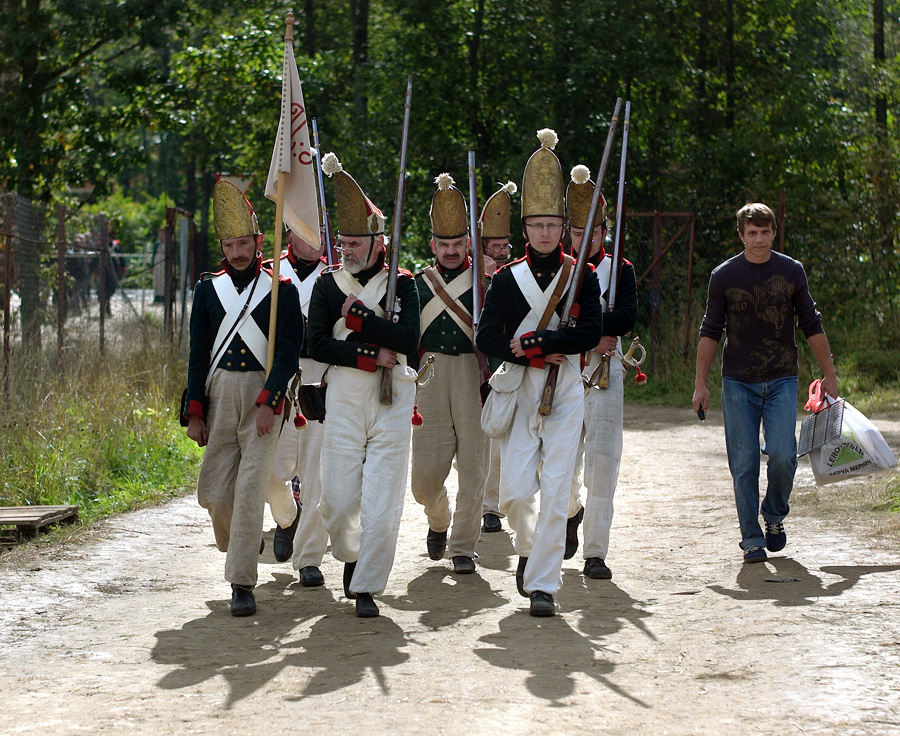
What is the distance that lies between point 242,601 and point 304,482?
1105mm

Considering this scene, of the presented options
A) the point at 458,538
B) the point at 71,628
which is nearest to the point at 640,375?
the point at 458,538

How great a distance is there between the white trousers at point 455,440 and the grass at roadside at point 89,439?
8.88ft

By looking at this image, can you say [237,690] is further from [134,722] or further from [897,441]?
[897,441]

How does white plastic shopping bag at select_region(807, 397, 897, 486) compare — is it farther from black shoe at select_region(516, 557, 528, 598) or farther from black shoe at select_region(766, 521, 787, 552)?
black shoe at select_region(516, 557, 528, 598)

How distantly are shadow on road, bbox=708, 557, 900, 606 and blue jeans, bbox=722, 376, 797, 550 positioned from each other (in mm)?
238

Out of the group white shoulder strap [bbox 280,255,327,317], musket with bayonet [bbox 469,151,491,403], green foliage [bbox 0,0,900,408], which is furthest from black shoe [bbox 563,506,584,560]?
green foliage [bbox 0,0,900,408]

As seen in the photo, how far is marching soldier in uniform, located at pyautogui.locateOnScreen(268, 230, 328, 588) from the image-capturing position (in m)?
7.15

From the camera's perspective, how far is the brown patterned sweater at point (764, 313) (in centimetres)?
733

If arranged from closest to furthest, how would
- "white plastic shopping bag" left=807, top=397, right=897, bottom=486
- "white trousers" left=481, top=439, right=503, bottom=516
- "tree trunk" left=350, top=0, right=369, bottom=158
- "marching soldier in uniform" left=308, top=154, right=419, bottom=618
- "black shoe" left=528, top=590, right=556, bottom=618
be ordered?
"black shoe" left=528, top=590, right=556, bottom=618, "marching soldier in uniform" left=308, top=154, right=419, bottom=618, "white plastic shopping bag" left=807, top=397, right=897, bottom=486, "white trousers" left=481, top=439, right=503, bottom=516, "tree trunk" left=350, top=0, right=369, bottom=158

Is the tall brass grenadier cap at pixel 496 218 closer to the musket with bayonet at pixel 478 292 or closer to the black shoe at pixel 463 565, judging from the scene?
the musket with bayonet at pixel 478 292

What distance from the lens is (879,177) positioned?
65.3 ft

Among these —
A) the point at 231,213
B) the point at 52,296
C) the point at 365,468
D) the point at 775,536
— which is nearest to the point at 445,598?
the point at 365,468

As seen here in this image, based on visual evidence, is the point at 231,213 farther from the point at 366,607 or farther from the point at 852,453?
the point at 852,453

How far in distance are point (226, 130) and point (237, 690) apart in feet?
68.1
